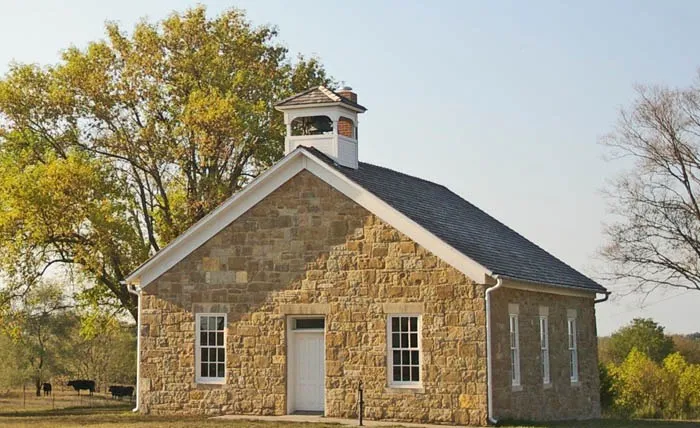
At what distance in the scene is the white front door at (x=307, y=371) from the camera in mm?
24172

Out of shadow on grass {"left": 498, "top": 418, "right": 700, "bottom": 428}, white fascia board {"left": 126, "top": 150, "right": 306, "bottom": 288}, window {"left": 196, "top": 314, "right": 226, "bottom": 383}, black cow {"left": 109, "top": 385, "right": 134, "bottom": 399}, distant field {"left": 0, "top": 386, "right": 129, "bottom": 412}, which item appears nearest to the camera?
shadow on grass {"left": 498, "top": 418, "right": 700, "bottom": 428}

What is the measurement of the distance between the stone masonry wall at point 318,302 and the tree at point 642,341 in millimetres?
28424

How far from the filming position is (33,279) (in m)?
33.2

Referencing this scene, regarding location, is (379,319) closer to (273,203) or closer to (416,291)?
(416,291)

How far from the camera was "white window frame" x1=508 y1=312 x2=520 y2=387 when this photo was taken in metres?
24.0

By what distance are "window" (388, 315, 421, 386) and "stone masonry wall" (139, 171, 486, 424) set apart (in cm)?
19

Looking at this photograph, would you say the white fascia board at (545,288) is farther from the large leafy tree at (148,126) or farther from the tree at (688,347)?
the tree at (688,347)

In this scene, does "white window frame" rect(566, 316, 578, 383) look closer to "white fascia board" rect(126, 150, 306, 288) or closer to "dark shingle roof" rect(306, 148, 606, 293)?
"dark shingle roof" rect(306, 148, 606, 293)

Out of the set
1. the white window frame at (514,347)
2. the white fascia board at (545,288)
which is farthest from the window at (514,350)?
the white fascia board at (545,288)

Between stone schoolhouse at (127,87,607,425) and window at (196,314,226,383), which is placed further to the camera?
window at (196,314,226,383)

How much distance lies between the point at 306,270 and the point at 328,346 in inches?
67.8

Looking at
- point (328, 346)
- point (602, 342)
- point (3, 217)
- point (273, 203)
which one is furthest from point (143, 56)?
point (602, 342)

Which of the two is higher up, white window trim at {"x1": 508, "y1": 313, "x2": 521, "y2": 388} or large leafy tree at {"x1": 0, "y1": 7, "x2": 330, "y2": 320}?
large leafy tree at {"x1": 0, "y1": 7, "x2": 330, "y2": 320}

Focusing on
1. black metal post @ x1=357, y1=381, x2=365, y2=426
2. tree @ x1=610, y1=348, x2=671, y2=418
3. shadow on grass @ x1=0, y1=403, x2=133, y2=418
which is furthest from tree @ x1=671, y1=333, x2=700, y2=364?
black metal post @ x1=357, y1=381, x2=365, y2=426
